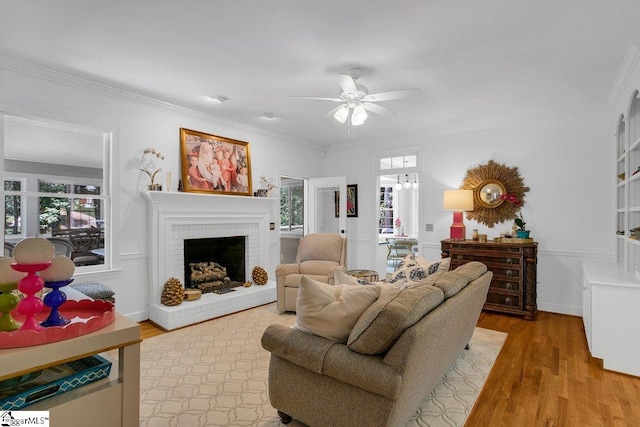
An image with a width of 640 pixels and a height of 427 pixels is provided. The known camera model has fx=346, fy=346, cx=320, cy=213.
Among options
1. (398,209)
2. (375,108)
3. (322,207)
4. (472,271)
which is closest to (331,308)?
(472,271)

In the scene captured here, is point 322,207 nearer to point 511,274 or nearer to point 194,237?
point 194,237

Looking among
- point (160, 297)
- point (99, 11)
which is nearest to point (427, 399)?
point (160, 297)

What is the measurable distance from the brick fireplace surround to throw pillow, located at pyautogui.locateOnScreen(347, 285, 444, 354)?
9.04ft

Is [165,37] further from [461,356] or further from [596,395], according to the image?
[596,395]

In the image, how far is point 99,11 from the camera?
7.54 feet

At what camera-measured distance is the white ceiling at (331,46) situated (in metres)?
2.27

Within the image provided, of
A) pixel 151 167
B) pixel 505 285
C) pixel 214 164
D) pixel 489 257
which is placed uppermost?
pixel 214 164

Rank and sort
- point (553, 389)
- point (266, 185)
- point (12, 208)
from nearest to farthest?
point (553, 389) → point (12, 208) → point (266, 185)

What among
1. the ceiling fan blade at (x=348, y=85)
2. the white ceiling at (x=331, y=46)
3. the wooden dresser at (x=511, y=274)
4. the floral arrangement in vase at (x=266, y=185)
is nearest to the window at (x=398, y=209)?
the floral arrangement in vase at (x=266, y=185)

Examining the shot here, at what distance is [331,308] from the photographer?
1.91m

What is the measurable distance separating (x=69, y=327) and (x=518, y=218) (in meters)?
4.92

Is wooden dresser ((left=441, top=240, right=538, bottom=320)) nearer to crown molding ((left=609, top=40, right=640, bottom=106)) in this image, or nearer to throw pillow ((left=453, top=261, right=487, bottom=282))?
throw pillow ((left=453, top=261, right=487, bottom=282))

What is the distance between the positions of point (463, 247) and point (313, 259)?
2020 millimetres

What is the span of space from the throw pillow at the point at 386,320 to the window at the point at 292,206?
16.9 ft
